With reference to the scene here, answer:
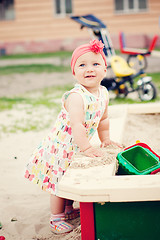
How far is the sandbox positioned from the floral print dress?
44 cm

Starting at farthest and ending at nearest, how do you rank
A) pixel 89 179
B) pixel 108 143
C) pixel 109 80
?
pixel 109 80
pixel 108 143
pixel 89 179

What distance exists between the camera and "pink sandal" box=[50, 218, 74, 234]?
2.31 meters

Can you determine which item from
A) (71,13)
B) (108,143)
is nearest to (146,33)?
(71,13)

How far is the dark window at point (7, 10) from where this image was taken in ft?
60.2

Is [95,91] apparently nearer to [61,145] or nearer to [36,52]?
[61,145]

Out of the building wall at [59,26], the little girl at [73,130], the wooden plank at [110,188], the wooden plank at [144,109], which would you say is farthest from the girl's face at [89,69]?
the building wall at [59,26]

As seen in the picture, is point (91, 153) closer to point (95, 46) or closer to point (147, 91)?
point (95, 46)

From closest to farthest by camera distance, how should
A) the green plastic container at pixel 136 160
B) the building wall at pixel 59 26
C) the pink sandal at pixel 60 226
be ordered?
the green plastic container at pixel 136 160, the pink sandal at pixel 60 226, the building wall at pixel 59 26

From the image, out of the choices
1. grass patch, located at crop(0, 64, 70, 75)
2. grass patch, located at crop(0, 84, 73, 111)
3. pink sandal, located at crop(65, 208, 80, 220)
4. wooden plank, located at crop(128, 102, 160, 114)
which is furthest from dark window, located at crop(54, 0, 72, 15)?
pink sandal, located at crop(65, 208, 80, 220)

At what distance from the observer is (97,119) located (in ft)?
7.91

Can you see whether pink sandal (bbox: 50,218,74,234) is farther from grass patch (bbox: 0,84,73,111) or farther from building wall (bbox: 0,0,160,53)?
building wall (bbox: 0,0,160,53)

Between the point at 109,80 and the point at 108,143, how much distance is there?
4400mm

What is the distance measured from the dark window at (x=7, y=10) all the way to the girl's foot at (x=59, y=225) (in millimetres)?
17181

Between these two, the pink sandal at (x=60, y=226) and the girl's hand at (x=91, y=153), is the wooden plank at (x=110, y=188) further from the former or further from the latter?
the pink sandal at (x=60, y=226)
